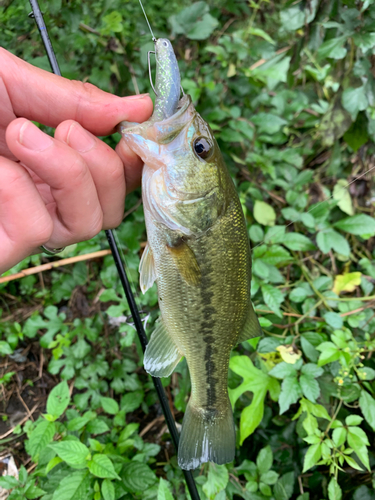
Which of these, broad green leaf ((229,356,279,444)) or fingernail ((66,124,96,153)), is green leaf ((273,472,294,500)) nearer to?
broad green leaf ((229,356,279,444))

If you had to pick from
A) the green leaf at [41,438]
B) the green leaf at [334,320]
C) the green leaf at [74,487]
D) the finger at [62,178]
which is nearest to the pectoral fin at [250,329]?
the green leaf at [334,320]

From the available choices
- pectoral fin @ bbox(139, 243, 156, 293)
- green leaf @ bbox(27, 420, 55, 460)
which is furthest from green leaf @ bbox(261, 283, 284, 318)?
green leaf @ bbox(27, 420, 55, 460)

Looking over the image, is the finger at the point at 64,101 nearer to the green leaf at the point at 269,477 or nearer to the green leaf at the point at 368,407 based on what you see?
the green leaf at the point at 368,407

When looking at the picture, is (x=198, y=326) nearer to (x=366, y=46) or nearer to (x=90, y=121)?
(x=90, y=121)

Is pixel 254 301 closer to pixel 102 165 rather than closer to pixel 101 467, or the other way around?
pixel 101 467

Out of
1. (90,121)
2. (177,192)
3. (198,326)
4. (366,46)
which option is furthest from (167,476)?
(366,46)

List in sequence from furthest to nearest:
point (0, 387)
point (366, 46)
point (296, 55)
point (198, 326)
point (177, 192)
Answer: point (0, 387)
point (296, 55)
point (366, 46)
point (198, 326)
point (177, 192)
